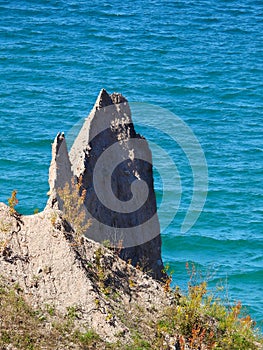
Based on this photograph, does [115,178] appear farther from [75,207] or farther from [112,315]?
[112,315]

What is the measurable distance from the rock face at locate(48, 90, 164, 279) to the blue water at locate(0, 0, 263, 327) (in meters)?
12.8

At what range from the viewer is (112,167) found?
19.8m

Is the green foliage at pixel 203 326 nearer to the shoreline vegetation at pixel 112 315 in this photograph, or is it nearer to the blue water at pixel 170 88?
the shoreline vegetation at pixel 112 315

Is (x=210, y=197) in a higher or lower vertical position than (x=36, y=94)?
lower

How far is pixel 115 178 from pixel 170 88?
119 ft

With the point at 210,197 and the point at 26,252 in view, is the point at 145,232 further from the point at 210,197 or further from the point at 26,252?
the point at 210,197

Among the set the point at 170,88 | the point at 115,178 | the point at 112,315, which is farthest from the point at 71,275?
the point at 170,88

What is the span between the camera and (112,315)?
15.7m

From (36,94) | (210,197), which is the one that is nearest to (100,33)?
(36,94)

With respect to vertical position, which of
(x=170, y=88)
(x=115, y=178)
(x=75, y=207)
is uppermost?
(x=170, y=88)

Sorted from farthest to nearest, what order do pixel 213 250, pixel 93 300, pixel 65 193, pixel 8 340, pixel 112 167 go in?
pixel 213 250, pixel 112 167, pixel 65 193, pixel 93 300, pixel 8 340

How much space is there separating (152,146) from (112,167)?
94.2ft

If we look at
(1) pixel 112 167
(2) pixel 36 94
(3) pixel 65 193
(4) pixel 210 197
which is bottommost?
(3) pixel 65 193

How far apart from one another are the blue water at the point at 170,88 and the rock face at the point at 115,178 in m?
12.8
